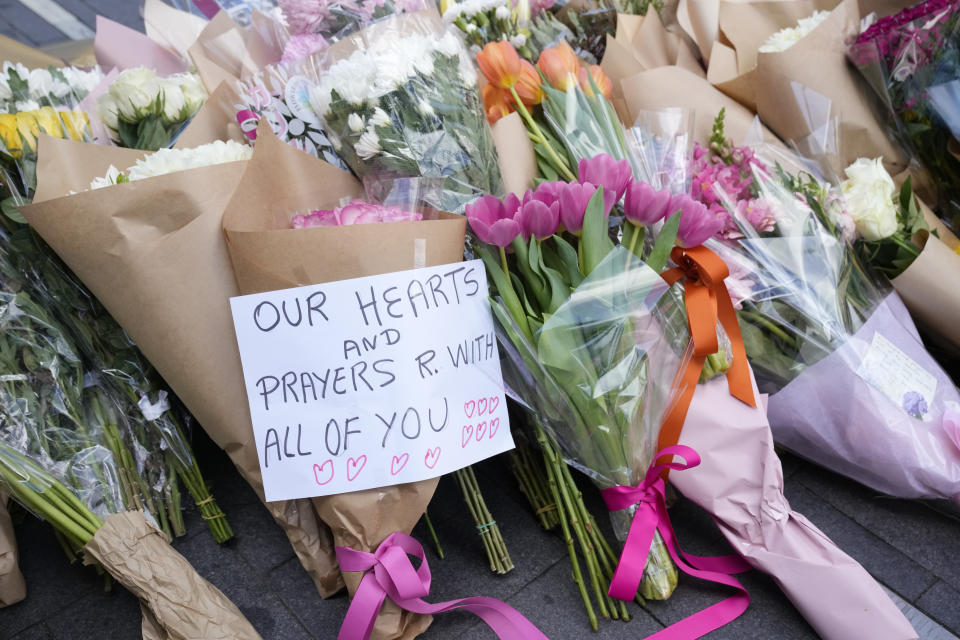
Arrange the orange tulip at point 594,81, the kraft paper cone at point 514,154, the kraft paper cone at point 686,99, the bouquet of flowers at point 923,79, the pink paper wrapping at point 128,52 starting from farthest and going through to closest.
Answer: the pink paper wrapping at point 128,52
the kraft paper cone at point 686,99
the bouquet of flowers at point 923,79
the orange tulip at point 594,81
the kraft paper cone at point 514,154

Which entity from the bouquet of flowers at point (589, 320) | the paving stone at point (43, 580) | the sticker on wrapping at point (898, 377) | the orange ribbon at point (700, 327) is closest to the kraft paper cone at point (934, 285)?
the sticker on wrapping at point (898, 377)

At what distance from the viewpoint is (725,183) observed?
174 cm

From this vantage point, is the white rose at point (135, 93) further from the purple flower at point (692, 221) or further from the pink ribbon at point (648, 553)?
the pink ribbon at point (648, 553)

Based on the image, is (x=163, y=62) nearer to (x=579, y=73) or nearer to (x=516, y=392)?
(x=579, y=73)

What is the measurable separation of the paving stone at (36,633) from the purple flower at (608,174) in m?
1.44

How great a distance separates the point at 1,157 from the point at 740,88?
189cm

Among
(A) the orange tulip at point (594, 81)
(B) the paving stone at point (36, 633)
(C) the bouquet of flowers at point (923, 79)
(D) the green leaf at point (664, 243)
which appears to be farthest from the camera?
(C) the bouquet of flowers at point (923, 79)

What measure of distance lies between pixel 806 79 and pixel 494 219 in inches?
45.2

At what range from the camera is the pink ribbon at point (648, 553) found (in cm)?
141

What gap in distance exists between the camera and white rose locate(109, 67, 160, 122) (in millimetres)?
1659

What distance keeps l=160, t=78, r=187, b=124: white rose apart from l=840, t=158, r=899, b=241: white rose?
1.62 m

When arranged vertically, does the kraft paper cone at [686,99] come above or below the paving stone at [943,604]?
above

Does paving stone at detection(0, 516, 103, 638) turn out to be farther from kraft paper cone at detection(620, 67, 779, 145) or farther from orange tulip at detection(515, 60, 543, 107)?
kraft paper cone at detection(620, 67, 779, 145)

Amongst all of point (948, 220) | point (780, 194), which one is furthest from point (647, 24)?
point (948, 220)
